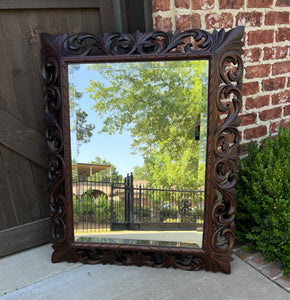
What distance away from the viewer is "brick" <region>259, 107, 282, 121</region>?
7.26ft

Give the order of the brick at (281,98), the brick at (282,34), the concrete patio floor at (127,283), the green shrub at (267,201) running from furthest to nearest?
the brick at (281,98) < the brick at (282,34) < the green shrub at (267,201) < the concrete patio floor at (127,283)

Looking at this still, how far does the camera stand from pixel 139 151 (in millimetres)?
1670

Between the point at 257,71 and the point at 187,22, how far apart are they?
2.34ft

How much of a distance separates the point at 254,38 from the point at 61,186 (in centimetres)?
175

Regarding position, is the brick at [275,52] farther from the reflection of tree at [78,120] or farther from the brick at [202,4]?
the reflection of tree at [78,120]

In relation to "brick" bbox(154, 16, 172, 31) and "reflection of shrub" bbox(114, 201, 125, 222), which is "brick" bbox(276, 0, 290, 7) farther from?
"reflection of shrub" bbox(114, 201, 125, 222)

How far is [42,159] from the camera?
199 cm

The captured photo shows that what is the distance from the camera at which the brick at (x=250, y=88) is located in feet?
6.83

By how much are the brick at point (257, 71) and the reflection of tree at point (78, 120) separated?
1265mm

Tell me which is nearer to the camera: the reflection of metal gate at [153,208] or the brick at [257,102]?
the reflection of metal gate at [153,208]

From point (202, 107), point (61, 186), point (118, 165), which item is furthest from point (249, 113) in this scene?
point (61, 186)

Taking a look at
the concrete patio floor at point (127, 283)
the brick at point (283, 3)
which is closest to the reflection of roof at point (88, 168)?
the concrete patio floor at point (127, 283)

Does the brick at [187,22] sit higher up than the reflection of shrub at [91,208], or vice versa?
the brick at [187,22]

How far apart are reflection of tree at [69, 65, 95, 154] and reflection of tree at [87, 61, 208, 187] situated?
0.08 m
